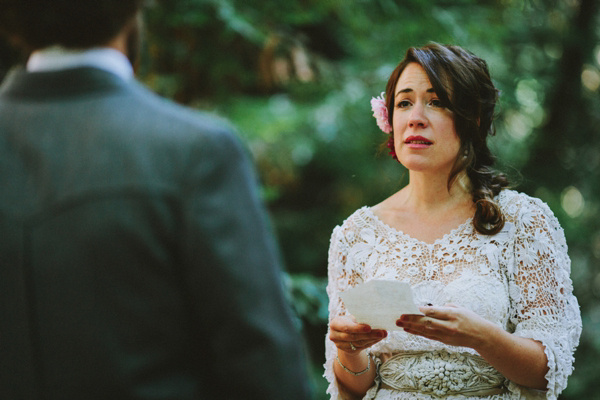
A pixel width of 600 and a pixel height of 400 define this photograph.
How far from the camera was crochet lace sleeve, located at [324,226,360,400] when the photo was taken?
2.50 m

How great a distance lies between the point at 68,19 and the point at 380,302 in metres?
1.23

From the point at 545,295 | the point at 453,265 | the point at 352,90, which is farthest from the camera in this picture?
the point at 352,90

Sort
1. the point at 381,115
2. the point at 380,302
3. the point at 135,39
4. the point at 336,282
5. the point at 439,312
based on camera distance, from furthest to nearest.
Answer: the point at 381,115, the point at 336,282, the point at 439,312, the point at 380,302, the point at 135,39

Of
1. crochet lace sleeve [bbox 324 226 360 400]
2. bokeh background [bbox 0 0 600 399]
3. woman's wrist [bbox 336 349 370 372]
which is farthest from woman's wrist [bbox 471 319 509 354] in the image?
bokeh background [bbox 0 0 600 399]

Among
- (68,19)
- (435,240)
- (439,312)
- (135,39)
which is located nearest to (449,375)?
(439,312)

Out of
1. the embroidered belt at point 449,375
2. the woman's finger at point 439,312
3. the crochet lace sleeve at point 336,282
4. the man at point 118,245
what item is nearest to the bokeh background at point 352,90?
the crochet lace sleeve at point 336,282

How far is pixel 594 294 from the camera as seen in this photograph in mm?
7574

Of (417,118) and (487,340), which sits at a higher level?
(417,118)

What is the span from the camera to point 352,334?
2100mm

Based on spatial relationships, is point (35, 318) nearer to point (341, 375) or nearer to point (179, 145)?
point (179, 145)

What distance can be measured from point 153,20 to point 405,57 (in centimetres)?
251

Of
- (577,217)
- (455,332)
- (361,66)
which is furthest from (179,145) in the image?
(577,217)

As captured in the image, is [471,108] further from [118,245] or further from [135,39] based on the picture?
[118,245]

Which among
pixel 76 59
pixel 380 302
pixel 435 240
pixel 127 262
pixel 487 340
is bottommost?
pixel 487 340
